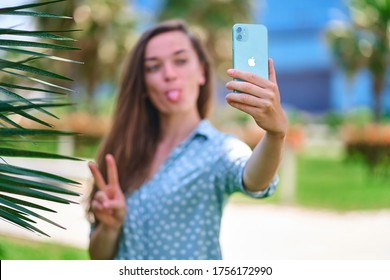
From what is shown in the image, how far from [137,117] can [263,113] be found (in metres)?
1.02

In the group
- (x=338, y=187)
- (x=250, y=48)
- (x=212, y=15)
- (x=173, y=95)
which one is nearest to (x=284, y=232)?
(x=338, y=187)

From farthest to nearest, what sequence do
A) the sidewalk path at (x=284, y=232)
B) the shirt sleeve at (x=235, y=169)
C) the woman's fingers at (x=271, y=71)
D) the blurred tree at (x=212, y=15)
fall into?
the blurred tree at (x=212, y=15), the sidewalk path at (x=284, y=232), the shirt sleeve at (x=235, y=169), the woman's fingers at (x=271, y=71)

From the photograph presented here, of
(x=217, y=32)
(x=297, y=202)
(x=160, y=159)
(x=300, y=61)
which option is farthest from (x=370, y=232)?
(x=300, y=61)

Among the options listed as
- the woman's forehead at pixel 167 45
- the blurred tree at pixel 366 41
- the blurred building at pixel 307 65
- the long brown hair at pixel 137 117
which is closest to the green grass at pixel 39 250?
the long brown hair at pixel 137 117

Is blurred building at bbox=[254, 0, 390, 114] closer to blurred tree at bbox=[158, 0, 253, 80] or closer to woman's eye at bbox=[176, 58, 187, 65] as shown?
blurred tree at bbox=[158, 0, 253, 80]

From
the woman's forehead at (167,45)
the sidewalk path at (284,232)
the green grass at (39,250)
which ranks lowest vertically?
the sidewalk path at (284,232)

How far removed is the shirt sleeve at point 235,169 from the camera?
7.11 ft

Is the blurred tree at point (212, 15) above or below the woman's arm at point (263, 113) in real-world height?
above

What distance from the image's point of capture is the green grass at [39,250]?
5.29 meters

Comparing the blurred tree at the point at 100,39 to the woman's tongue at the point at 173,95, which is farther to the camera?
the blurred tree at the point at 100,39

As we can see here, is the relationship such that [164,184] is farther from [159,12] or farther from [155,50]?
[159,12]

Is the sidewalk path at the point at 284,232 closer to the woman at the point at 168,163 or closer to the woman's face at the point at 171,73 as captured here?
the woman at the point at 168,163

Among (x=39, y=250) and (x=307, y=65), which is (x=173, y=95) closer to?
(x=39, y=250)

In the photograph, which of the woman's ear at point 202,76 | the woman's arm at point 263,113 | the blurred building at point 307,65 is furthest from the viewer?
the blurred building at point 307,65
